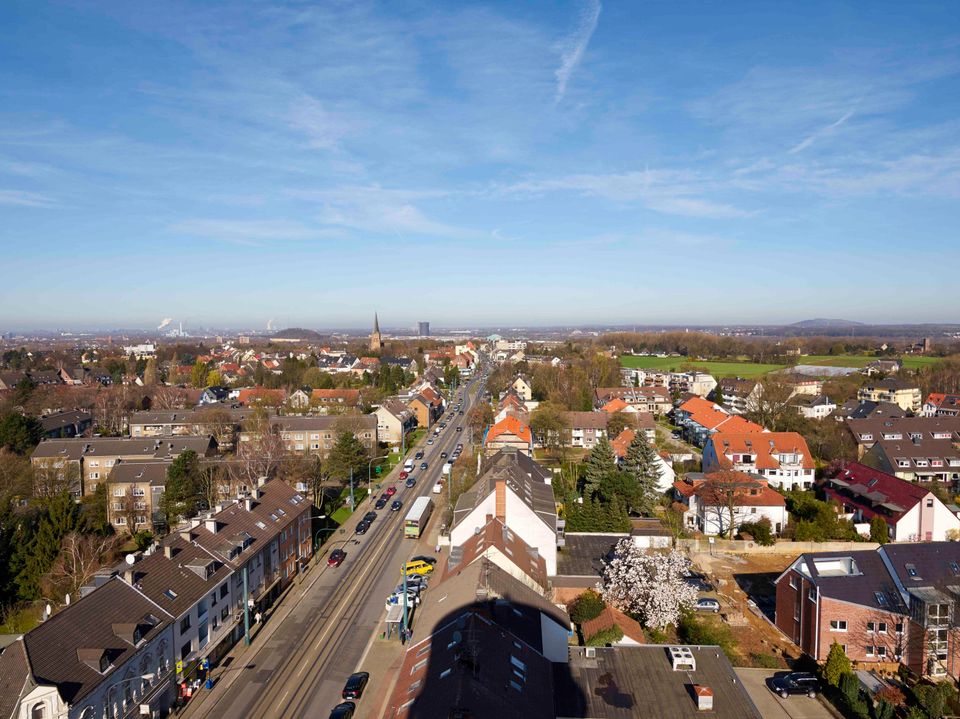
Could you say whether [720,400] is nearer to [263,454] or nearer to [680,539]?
[680,539]

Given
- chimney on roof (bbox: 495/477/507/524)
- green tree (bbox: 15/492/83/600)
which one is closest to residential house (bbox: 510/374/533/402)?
chimney on roof (bbox: 495/477/507/524)

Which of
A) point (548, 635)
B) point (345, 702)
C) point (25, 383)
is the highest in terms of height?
point (25, 383)

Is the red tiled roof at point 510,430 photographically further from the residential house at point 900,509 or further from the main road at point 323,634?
the residential house at point 900,509

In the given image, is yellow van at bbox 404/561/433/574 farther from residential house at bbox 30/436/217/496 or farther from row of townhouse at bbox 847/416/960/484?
row of townhouse at bbox 847/416/960/484

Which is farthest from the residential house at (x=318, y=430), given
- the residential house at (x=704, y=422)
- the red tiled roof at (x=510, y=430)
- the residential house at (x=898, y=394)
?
the residential house at (x=898, y=394)

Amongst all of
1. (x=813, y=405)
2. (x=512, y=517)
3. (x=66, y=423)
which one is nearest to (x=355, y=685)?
(x=512, y=517)

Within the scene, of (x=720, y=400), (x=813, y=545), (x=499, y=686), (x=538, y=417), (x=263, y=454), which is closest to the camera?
(x=499, y=686)

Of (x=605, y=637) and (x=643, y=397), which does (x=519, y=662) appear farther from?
(x=643, y=397)

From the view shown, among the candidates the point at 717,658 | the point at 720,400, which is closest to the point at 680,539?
the point at 717,658
